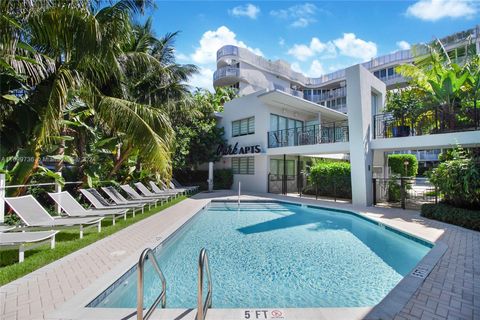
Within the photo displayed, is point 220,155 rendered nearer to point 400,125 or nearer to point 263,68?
point 400,125

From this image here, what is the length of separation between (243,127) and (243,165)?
322cm

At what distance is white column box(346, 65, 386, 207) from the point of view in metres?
13.0

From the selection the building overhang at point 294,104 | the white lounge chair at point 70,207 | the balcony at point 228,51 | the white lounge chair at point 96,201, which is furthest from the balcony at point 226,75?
the white lounge chair at point 70,207

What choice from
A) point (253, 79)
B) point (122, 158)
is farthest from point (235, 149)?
point (253, 79)

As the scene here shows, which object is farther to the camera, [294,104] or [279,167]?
[279,167]

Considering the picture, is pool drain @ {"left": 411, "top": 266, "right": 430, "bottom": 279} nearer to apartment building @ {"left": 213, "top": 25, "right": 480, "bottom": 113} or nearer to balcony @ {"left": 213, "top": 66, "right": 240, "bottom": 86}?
apartment building @ {"left": 213, "top": 25, "right": 480, "bottom": 113}

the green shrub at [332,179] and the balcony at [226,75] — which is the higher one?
the balcony at [226,75]

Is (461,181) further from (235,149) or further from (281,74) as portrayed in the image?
(281,74)

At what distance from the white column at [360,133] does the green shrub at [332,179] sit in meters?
2.20

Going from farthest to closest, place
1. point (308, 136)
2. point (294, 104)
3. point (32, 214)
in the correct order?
point (294, 104), point (308, 136), point (32, 214)

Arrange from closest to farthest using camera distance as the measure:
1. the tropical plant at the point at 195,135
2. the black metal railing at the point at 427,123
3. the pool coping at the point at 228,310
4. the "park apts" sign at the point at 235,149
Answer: the pool coping at the point at 228,310
the black metal railing at the point at 427,123
the "park apts" sign at the point at 235,149
the tropical plant at the point at 195,135

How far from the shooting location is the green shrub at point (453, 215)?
845 cm

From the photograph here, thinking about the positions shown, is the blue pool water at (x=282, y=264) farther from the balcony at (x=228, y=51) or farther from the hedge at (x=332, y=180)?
the balcony at (x=228, y=51)

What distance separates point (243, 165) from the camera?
22.2 m
